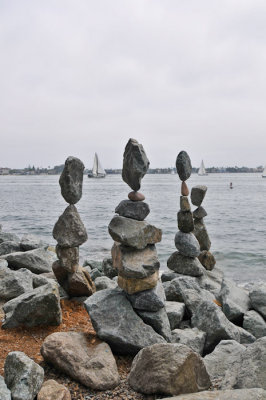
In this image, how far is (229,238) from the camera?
21.8 m

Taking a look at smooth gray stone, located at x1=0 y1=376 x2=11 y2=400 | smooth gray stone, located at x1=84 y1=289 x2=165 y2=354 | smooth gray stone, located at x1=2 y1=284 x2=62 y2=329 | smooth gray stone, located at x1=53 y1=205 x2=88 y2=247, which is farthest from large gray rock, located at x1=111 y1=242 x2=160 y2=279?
smooth gray stone, located at x1=0 y1=376 x2=11 y2=400

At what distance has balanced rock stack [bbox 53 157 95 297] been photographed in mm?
6957

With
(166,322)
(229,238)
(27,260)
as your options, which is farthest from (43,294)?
(229,238)

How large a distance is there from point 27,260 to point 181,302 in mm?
4206

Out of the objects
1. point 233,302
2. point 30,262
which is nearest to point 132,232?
point 233,302

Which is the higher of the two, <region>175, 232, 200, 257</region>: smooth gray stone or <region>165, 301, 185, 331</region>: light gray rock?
<region>175, 232, 200, 257</region>: smooth gray stone

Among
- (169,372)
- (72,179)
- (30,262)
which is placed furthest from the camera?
(30,262)

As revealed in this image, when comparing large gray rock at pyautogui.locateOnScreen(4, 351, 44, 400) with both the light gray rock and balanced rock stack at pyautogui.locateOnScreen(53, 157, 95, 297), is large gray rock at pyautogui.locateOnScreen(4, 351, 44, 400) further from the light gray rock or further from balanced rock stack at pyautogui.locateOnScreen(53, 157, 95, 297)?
balanced rock stack at pyautogui.locateOnScreen(53, 157, 95, 297)

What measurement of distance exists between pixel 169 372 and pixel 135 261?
1958mm

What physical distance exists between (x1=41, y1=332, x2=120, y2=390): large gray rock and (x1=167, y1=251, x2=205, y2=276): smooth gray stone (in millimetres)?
5305

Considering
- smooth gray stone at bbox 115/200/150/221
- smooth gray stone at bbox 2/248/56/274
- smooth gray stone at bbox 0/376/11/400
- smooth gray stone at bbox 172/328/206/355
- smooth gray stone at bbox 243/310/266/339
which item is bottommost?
smooth gray stone at bbox 243/310/266/339

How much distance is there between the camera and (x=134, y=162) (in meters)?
5.87

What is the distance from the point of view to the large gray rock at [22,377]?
12.8 feet

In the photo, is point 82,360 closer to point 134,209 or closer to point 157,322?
point 157,322
